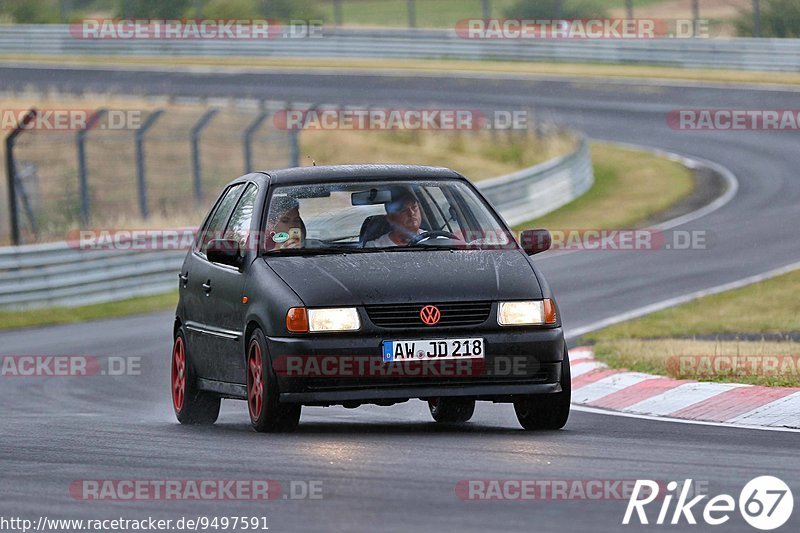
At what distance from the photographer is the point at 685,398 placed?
1072cm

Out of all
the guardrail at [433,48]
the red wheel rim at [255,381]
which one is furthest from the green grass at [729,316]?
the guardrail at [433,48]

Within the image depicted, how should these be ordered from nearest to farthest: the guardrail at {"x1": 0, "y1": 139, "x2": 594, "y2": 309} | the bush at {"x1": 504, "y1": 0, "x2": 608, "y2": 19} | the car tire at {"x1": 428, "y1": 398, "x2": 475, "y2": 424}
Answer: the car tire at {"x1": 428, "y1": 398, "x2": 475, "y2": 424}
the guardrail at {"x1": 0, "y1": 139, "x2": 594, "y2": 309}
the bush at {"x1": 504, "y1": 0, "x2": 608, "y2": 19}

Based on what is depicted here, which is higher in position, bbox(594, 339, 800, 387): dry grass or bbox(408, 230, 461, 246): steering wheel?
bbox(408, 230, 461, 246): steering wheel

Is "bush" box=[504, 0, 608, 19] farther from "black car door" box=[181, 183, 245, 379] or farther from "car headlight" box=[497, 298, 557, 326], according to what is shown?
"car headlight" box=[497, 298, 557, 326]

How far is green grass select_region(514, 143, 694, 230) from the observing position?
2609 cm

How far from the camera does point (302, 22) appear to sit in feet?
178

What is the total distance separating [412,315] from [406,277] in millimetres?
241

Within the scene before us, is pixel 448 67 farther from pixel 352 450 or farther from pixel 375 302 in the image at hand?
pixel 352 450

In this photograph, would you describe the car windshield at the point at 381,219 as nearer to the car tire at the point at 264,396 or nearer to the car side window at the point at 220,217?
the car tire at the point at 264,396

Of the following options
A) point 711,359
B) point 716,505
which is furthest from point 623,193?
point 716,505

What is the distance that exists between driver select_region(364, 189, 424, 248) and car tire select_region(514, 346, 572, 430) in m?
1.15

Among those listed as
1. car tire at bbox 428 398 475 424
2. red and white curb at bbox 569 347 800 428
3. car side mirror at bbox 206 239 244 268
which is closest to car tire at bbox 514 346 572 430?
car tire at bbox 428 398 475 424

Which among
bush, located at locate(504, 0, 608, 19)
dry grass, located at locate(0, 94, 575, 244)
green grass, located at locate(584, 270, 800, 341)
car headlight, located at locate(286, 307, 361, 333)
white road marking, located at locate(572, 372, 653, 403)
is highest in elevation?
car headlight, located at locate(286, 307, 361, 333)

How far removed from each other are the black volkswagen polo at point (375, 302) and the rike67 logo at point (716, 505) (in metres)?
1.95
